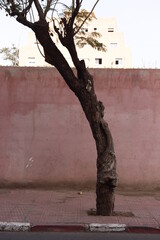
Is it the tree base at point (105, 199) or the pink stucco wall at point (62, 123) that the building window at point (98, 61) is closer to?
the pink stucco wall at point (62, 123)

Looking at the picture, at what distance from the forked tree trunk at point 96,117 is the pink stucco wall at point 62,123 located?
2705mm

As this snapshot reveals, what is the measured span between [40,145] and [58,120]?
76 cm

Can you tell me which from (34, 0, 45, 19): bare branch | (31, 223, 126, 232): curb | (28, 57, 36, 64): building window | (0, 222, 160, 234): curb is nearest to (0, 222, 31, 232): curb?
(0, 222, 160, 234): curb

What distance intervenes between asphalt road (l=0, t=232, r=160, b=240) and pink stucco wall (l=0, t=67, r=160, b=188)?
374cm

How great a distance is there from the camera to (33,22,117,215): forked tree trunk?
7.75 metres

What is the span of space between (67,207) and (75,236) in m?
1.92

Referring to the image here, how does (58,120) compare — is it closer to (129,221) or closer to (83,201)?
(83,201)

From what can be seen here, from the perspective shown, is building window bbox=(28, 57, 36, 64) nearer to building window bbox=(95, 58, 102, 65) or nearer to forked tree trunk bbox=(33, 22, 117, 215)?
building window bbox=(95, 58, 102, 65)

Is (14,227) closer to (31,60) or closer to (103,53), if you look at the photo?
(103,53)

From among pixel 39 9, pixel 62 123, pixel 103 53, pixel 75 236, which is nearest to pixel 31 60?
pixel 103 53

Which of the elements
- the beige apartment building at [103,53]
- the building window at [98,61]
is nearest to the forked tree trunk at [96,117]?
the beige apartment building at [103,53]

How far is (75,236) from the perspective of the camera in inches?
263

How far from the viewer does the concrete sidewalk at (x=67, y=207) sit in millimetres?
7383

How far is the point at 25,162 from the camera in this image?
10.6 m
